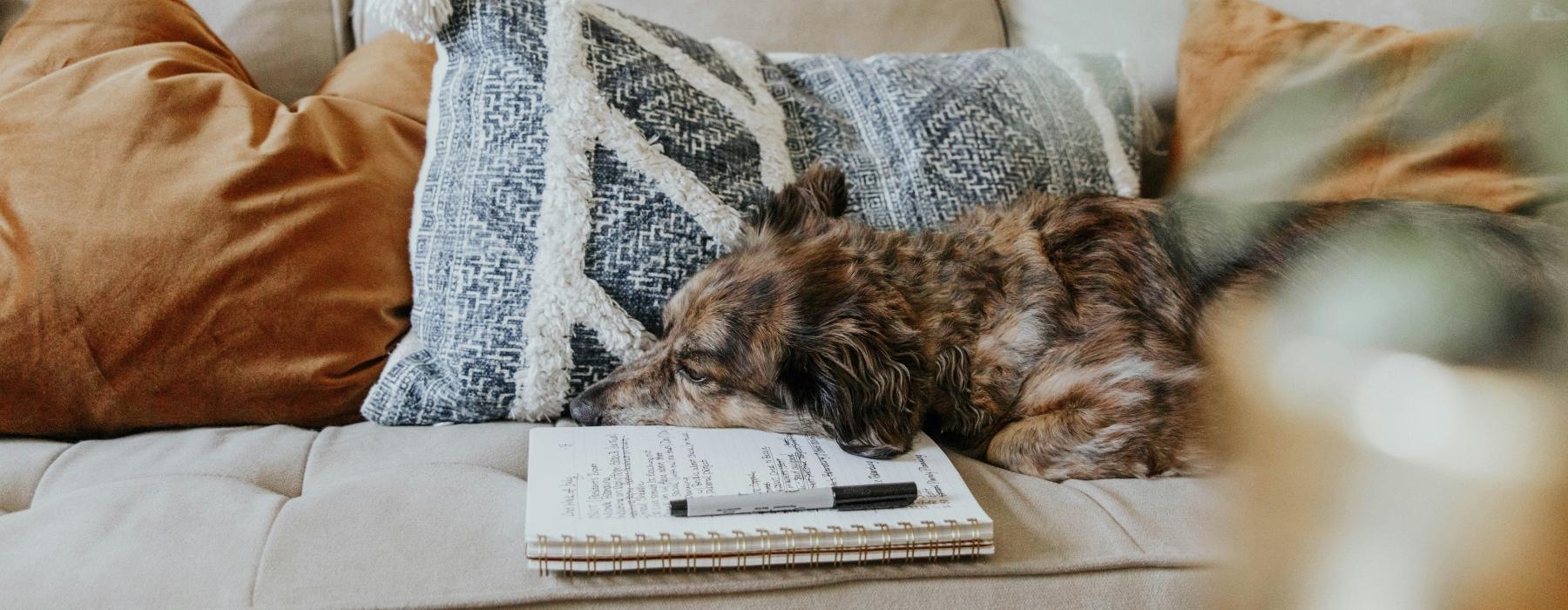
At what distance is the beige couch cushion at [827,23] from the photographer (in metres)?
2.34

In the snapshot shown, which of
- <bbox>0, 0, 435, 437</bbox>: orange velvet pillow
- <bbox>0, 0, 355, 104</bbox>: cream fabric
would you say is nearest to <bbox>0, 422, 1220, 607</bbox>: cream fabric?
<bbox>0, 0, 435, 437</bbox>: orange velvet pillow

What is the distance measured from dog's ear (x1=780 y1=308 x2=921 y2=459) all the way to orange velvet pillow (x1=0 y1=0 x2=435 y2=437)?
32.6 inches

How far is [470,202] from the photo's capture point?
1670 millimetres

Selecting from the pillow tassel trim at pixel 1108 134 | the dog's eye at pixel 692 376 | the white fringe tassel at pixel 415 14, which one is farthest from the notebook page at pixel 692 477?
the pillow tassel trim at pixel 1108 134

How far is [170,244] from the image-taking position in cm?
155

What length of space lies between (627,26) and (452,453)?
92 centimetres

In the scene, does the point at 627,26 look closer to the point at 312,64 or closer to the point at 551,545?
the point at 312,64

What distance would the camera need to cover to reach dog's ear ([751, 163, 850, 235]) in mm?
1777

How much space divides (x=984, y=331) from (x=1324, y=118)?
997 mm

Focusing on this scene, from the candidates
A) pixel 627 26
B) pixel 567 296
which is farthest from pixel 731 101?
pixel 567 296

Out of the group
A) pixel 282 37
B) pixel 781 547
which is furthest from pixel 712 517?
pixel 282 37

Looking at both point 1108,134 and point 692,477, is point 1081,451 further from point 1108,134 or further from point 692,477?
point 1108,134

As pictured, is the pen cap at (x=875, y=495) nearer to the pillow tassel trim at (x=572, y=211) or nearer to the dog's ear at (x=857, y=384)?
the dog's ear at (x=857, y=384)

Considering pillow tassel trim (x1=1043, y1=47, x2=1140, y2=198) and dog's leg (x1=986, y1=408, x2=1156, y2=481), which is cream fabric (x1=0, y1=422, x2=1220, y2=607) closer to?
dog's leg (x1=986, y1=408, x2=1156, y2=481)
